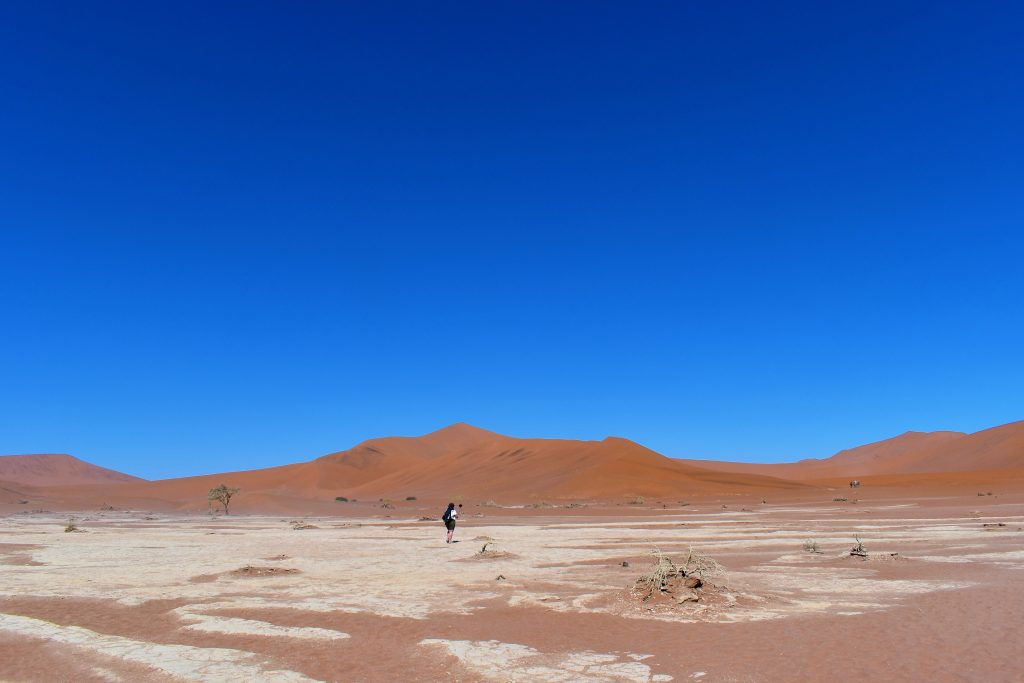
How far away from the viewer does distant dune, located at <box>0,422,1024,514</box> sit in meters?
67.2

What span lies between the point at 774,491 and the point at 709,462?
108 m

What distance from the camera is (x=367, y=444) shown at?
434 ft

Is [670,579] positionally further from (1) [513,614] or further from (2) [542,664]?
(2) [542,664]

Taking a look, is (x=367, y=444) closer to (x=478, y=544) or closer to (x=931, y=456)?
(x=931, y=456)

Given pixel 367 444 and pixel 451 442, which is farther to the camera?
pixel 451 442

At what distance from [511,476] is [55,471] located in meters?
149

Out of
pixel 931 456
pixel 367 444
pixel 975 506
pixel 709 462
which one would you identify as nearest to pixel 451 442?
pixel 367 444

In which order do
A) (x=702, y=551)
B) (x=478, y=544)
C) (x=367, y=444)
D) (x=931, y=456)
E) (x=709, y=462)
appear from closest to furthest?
1. (x=702, y=551)
2. (x=478, y=544)
3. (x=931, y=456)
4. (x=367, y=444)
5. (x=709, y=462)

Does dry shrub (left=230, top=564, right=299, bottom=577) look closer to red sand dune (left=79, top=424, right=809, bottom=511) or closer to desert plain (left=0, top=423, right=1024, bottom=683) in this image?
desert plain (left=0, top=423, right=1024, bottom=683)

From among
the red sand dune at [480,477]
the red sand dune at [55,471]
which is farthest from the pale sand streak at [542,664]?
the red sand dune at [55,471]

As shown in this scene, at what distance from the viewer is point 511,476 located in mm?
80062

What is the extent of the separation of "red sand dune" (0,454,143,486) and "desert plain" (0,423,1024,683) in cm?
16676

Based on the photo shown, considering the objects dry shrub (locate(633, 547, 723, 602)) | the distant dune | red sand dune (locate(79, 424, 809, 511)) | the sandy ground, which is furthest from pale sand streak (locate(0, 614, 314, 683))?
red sand dune (locate(79, 424, 809, 511))

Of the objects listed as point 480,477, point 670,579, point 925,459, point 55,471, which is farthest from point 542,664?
point 55,471
